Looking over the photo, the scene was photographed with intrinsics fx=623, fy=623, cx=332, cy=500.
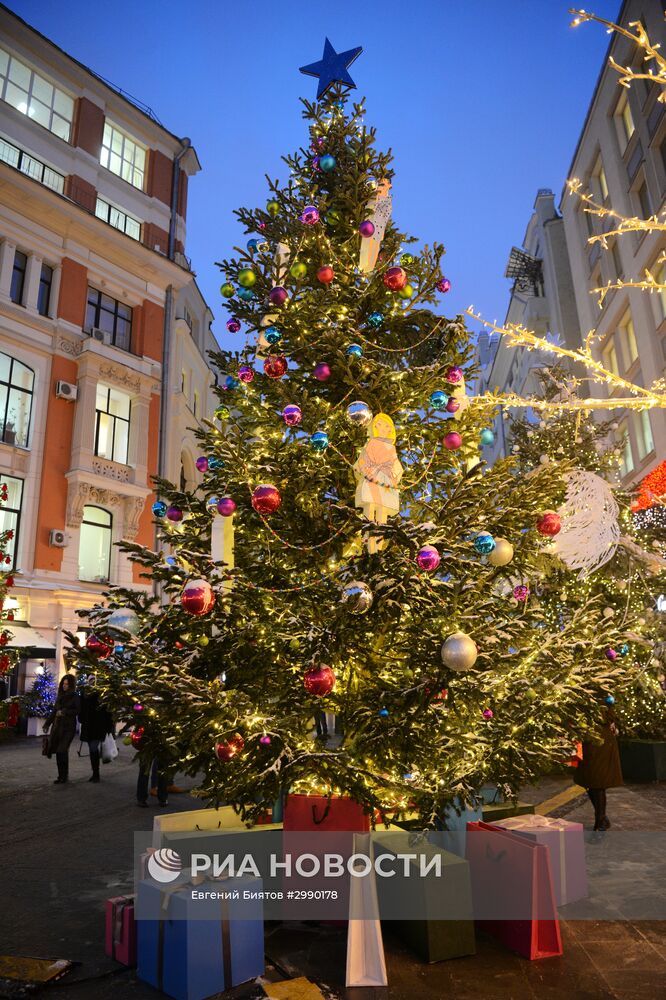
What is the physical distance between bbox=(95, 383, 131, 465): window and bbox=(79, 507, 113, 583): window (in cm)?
205

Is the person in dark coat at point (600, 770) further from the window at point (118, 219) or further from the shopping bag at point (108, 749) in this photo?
the window at point (118, 219)

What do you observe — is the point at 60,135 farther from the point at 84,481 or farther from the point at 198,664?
the point at 198,664

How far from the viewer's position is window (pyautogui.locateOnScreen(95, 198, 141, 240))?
915 inches

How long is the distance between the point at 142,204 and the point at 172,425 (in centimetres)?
904

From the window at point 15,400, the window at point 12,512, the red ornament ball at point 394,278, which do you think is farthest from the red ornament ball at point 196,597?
the window at point 15,400

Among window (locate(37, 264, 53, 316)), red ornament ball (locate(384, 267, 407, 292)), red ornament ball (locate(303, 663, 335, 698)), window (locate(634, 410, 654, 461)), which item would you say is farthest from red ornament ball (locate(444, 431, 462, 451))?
window (locate(37, 264, 53, 316))

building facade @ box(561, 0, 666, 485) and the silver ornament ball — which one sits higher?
building facade @ box(561, 0, 666, 485)

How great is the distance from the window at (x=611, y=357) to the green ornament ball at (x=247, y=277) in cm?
1858

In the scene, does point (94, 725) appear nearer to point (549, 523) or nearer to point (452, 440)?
point (452, 440)

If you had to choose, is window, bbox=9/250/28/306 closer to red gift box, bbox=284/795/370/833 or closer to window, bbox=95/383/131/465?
window, bbox=95/383/131/465

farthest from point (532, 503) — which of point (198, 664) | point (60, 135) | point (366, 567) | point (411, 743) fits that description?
point (60, 135)

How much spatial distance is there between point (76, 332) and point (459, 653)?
69.6 ft

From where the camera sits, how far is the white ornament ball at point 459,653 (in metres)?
3.82

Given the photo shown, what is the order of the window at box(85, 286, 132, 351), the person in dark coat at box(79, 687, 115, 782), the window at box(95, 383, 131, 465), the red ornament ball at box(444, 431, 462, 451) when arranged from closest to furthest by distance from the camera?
1. the red ornament ball at box(444, 431, 462, 451)
2. the person in dark coat at box(79, 687, 115, 782)
3. the window at box(95, 383, 131, 465)
4. the window at box(85, 286, 132, 351)
